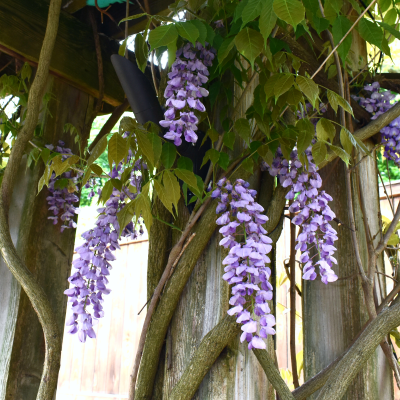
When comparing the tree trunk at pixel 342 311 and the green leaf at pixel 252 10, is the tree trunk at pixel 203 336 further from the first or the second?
the green leaf at pixel 252 10

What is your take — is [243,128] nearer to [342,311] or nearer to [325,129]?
[325,129]

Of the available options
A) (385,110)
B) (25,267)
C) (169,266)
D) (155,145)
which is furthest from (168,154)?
(385,110)

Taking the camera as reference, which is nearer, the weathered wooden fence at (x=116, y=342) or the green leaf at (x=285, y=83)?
the green leaf at (x=285, y=83)

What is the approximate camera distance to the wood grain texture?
1303 mm

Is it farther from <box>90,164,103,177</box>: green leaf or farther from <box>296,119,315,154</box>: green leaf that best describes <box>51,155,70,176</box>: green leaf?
<box>296,119,315,154</box>: green leaf

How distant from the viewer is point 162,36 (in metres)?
0.73

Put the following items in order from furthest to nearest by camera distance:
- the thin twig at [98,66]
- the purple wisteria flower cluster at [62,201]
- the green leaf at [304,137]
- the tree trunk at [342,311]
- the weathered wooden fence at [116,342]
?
the weathered wooden fence at [116,342] < the thin twig at [98,66] < the purple wisteria flower cluster at [62,201] < the tree trunk at [342,311] < the green leaf at [304,137]

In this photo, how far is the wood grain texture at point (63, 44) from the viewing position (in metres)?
1.30

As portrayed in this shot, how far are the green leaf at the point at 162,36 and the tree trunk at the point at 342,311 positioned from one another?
2.08 feet

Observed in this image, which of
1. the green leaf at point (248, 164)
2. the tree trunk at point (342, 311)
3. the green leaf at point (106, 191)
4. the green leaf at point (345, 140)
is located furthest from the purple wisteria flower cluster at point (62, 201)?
the green leaf at point (345, 140)

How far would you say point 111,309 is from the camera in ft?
14.3

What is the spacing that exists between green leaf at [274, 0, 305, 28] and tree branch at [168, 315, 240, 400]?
0.56 m

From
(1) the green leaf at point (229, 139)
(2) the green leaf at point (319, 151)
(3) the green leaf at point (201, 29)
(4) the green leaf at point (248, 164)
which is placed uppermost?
(3) the green leaf at point (201, 29)

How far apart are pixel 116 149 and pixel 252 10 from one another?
33cm
